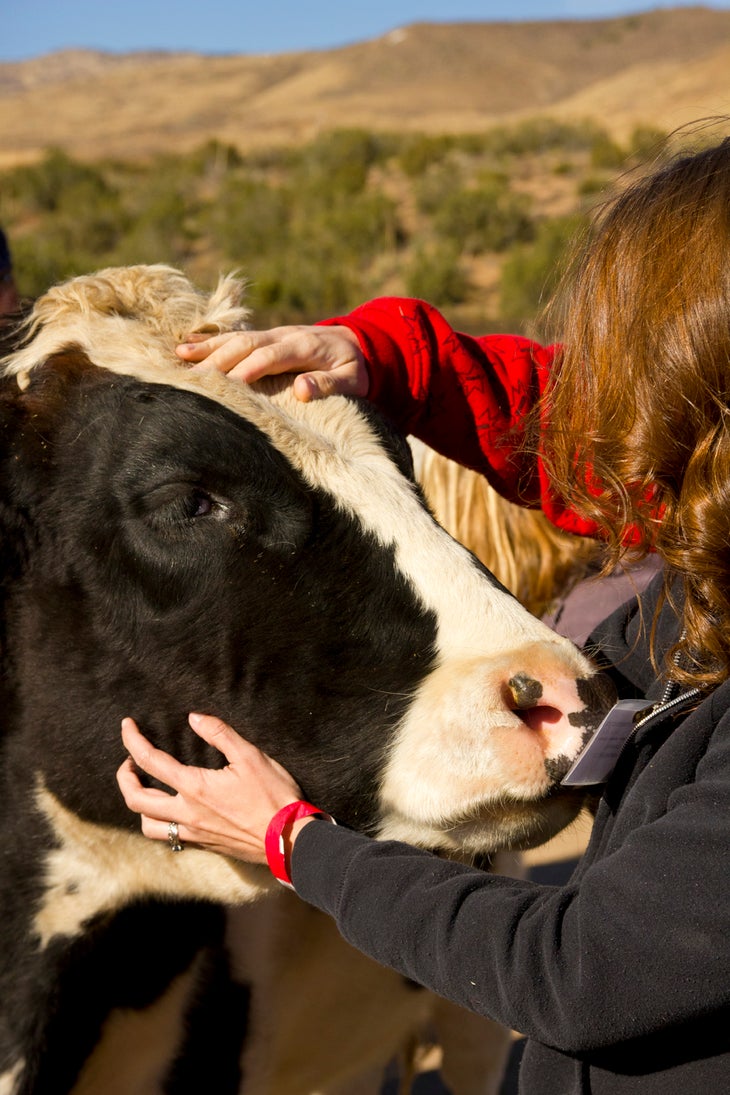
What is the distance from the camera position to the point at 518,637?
1667 mm

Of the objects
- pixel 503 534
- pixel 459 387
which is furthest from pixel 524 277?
pixel 459 387

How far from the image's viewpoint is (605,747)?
1591 mm

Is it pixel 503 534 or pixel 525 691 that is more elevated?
pixel 525 691

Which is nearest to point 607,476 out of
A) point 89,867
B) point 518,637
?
point 518,637

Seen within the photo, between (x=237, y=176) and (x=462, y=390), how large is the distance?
30.4 metres

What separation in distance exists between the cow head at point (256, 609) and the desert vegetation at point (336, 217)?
10.8 meters

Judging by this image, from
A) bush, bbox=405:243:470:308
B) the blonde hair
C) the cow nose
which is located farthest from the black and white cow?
bush, bbox=405:243:470:308

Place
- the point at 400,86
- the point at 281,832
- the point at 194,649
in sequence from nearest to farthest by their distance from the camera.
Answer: the point at 281,832
the point at 194,649
the point at 400,86

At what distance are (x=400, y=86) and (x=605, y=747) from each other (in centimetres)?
8631

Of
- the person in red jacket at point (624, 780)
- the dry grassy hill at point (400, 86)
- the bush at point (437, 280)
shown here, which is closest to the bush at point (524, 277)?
the bush at point (437, 280)

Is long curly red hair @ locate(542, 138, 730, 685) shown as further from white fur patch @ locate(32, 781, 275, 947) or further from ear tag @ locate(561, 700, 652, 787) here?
white fur patch @ locate(32, 781, 275, 947)

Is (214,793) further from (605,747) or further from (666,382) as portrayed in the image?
(666,382)

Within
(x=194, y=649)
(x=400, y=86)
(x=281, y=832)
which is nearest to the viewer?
(x=281, y=832)

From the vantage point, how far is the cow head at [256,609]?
169cm
